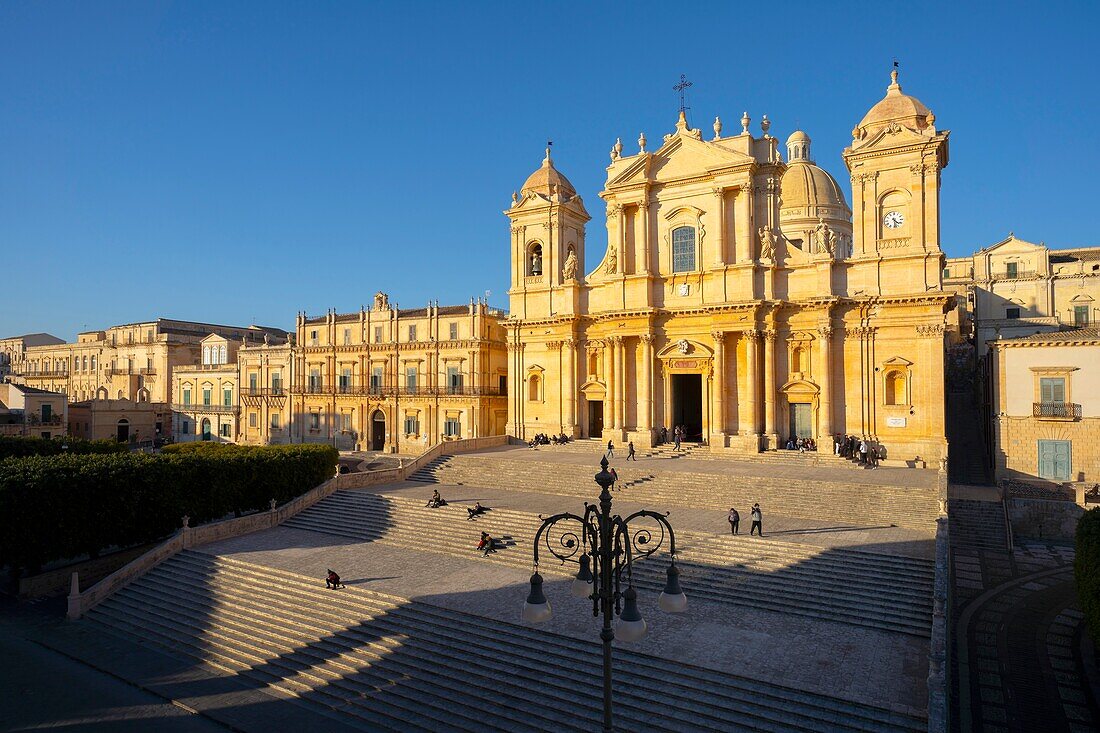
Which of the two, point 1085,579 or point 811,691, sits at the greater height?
point 1085,579

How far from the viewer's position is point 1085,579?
1603cm

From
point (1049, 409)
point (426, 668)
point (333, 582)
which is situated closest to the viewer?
point (426, 668)

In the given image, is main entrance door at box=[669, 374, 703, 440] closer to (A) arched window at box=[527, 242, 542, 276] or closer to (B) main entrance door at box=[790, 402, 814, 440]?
(B) main entrance door at box=[790, 402, 814, 440]

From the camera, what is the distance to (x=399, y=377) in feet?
175

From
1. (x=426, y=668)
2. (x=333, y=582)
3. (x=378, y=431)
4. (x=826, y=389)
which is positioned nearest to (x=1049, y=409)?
(x=826, y=389)

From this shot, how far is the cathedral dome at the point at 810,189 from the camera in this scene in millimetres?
55906

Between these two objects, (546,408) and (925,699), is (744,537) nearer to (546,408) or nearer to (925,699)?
(925,699)

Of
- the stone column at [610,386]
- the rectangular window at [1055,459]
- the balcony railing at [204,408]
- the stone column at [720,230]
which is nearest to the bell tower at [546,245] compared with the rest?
the stone column at [610,386]

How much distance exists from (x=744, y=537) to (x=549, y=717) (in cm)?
1036

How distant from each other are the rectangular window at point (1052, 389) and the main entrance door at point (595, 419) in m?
23.4

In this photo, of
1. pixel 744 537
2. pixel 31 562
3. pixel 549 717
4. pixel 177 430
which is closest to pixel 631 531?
pixel 744 537

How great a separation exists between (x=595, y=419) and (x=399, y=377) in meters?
19.0

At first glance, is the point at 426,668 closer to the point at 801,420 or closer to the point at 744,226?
the point at 801,420

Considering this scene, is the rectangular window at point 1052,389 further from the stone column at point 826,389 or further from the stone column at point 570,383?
the stone column at point 570,383
